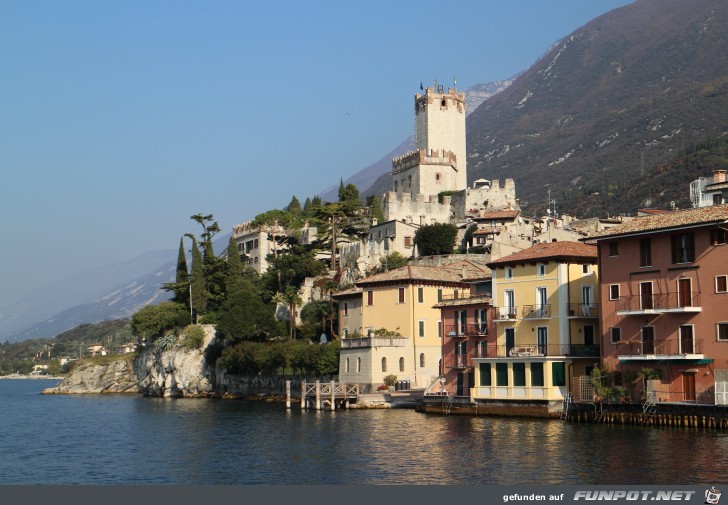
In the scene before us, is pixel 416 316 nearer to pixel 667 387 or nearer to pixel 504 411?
pixel 504 411

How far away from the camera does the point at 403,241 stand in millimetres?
105438

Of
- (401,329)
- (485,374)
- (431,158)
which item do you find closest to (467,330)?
(485,374)

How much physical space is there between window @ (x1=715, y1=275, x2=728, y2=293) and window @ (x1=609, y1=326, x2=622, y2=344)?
6745mm

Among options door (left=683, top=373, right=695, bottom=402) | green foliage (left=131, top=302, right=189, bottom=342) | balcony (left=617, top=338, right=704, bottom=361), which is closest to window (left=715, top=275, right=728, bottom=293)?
balcony (left=617, top=338, right=704, bottom=361)

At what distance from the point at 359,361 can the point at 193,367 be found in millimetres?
32483

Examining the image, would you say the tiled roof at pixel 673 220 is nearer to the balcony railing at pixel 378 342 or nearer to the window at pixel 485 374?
the window at pixel 485 374

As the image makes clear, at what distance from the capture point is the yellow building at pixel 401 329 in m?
77.9

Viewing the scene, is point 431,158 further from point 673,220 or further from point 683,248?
point 683,248

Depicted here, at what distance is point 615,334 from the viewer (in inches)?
2281

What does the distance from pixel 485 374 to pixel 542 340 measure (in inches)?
177

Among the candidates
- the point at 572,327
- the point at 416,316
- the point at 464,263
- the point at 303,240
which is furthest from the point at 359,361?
the point at 303,240

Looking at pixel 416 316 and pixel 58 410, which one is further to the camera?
pixel 58 410

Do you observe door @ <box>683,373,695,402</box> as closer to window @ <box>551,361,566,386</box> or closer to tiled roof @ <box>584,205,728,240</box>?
tiled roof @ <box>584,205,728,240</box>

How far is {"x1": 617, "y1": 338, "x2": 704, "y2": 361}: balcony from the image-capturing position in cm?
5294
